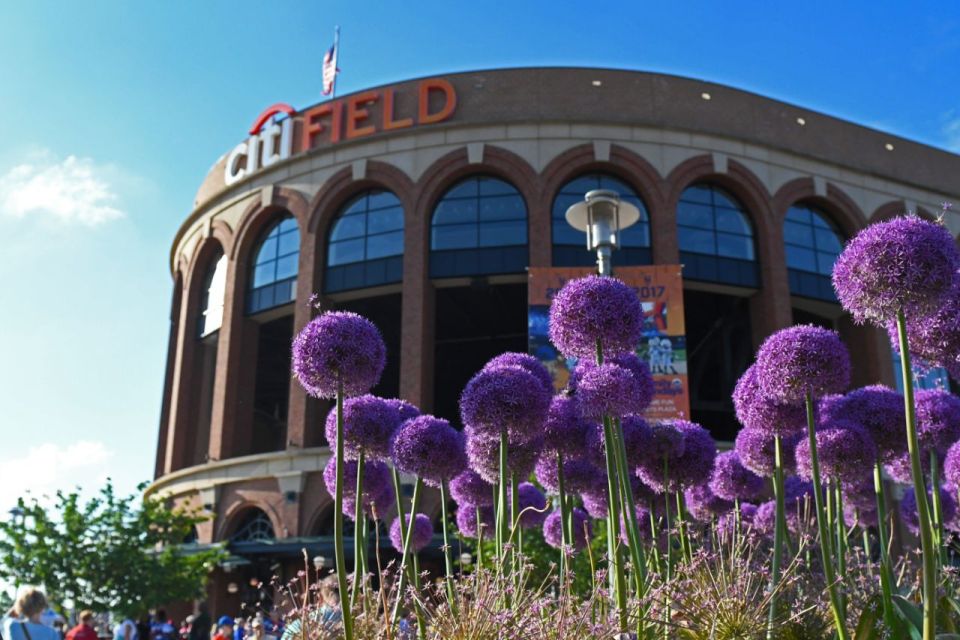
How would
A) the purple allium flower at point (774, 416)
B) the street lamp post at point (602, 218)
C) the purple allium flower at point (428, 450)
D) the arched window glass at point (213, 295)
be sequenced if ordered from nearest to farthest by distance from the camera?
the purple allium flower at point (774, 416), the purple allium flower at point (428, 450), the street lamp post at point (602, 218), the arched window glass at point (213, 295)

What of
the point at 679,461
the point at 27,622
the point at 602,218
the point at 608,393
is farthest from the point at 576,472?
the point at 602,218

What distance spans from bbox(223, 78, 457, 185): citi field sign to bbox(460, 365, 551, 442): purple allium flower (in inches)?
1017

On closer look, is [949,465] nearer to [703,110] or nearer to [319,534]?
[319,534]

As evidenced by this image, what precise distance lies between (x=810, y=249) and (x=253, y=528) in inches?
810

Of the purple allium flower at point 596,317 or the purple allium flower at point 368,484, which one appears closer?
the purple allium flower at point 596,317

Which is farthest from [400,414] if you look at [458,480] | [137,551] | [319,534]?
[319,534]

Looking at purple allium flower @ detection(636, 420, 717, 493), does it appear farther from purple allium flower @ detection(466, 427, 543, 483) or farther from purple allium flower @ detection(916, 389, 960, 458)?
purple allium flower @ detection(916, 389, 960, 458)

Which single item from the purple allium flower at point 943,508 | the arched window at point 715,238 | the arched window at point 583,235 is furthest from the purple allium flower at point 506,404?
the arched window at point 715,238

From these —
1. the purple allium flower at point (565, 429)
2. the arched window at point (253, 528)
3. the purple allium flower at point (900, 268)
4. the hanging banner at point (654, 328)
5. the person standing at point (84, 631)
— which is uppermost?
the hanging banner at point (654, 328)

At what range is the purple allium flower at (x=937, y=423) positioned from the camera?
21.8 feet

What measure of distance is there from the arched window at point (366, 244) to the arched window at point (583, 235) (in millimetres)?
5069

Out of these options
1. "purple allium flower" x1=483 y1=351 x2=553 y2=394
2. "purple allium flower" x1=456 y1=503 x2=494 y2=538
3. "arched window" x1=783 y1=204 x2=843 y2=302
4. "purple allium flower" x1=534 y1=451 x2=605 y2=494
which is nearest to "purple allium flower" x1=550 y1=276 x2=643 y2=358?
"purple allium flower" x1=483 y1=351 x2=553 y2=394

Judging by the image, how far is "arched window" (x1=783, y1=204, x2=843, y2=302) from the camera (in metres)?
30.5

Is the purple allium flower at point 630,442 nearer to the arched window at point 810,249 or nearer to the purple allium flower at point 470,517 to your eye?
the purple allium flower at point 470,517
